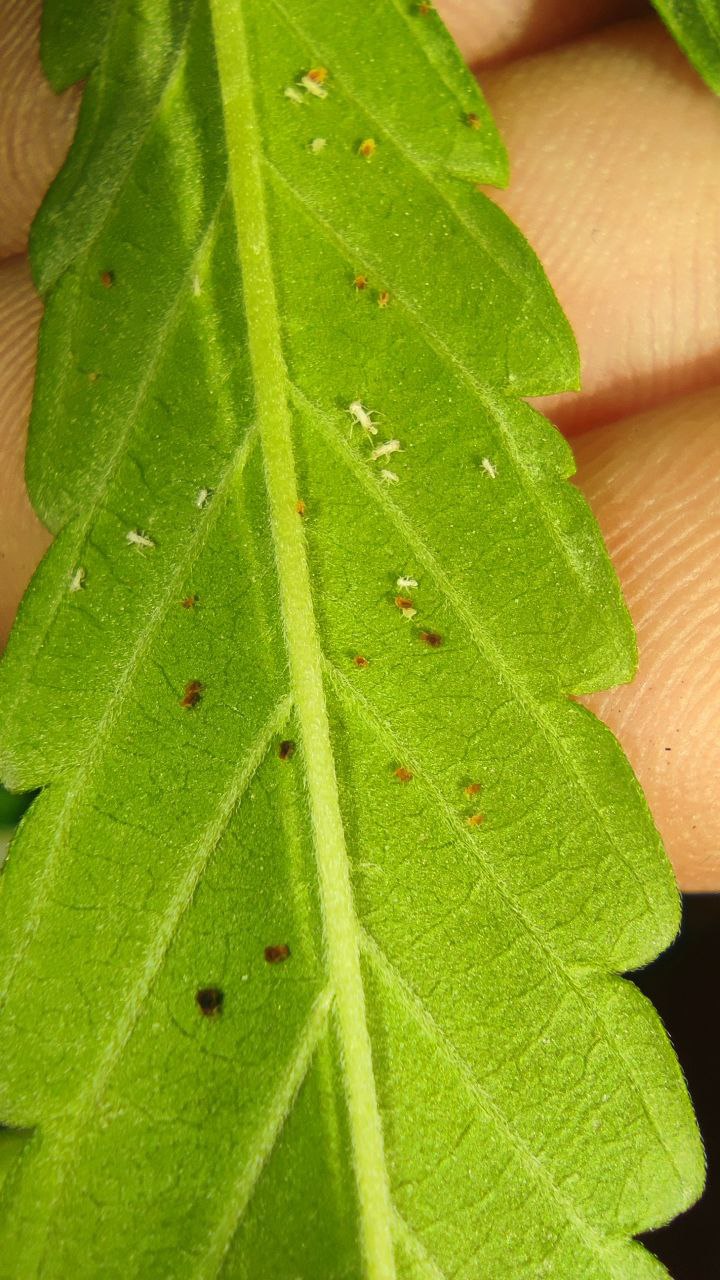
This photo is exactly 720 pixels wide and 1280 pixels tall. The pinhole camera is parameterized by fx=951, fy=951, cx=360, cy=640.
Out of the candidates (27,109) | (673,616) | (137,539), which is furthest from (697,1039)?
(27,109)

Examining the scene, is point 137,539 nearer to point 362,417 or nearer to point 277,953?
point 362,417

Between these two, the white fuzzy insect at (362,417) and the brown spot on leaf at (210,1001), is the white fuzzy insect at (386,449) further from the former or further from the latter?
the brown spot on leaf at (210,1001)

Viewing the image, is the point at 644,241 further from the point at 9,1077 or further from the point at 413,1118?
the point at 9,1077

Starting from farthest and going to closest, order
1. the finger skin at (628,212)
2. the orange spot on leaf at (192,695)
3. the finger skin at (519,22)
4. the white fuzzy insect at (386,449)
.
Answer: the finger skin at (519,22)
the finger skin at (628,212)
the white fuzzy insect at (386,449)
the orange spot on leaf at (192,695)

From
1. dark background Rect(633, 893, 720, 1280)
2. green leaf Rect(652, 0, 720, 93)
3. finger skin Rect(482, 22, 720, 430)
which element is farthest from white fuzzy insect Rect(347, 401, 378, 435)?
dark background Rect(633, 893, 720, 1280)

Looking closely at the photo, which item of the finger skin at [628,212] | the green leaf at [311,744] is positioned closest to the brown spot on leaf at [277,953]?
the green leaf at [311,744]

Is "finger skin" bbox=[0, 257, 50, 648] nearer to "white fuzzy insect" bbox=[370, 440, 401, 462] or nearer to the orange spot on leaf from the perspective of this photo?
the orange spot on leaf

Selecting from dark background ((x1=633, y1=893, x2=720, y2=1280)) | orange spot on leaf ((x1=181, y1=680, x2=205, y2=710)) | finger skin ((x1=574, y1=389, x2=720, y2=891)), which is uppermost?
orange spot on leaf ((x1=181, y1=680, x2=205, y2=710))
